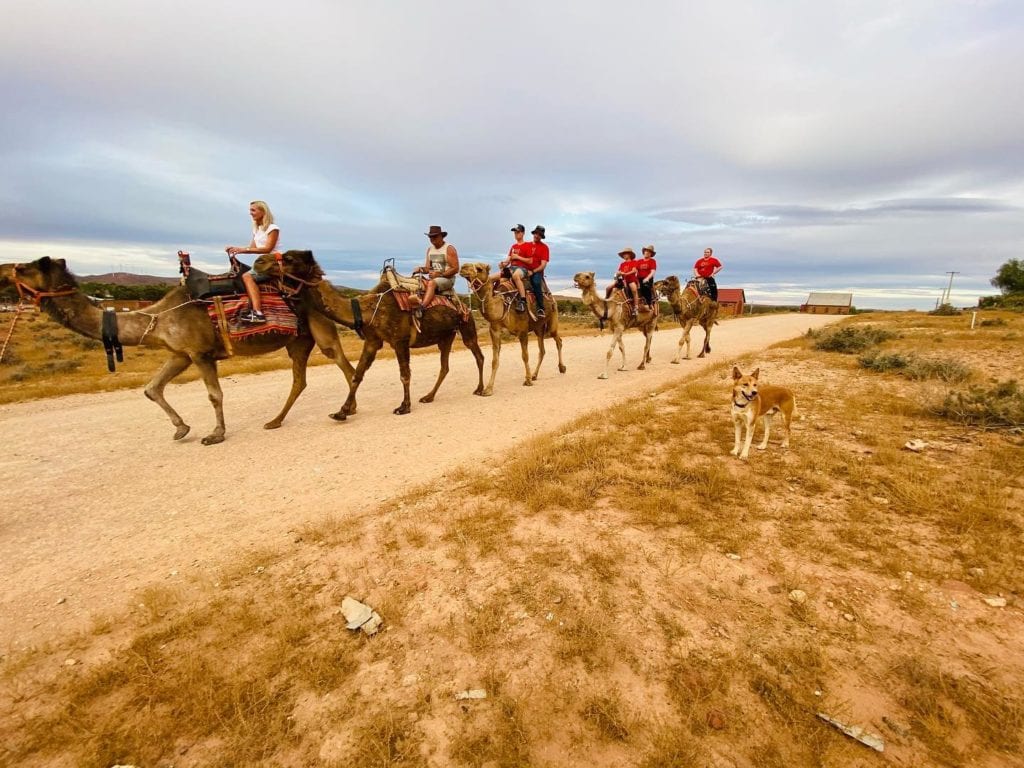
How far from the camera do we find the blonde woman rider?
7289 millimetres

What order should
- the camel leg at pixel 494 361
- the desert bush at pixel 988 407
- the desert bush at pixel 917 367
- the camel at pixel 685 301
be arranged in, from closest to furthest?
the desert bush at pixel 988 407, the desert bush at pixel 917 367, the camel leg at pixel 494 361, the camel at pixel 685 301

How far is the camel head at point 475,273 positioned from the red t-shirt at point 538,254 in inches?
60.9

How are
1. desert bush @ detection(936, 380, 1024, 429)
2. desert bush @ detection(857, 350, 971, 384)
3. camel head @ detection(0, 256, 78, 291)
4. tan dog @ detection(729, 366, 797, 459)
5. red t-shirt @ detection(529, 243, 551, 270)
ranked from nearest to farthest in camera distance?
1. tan dog @ detection(729, 366, 797, 459)
2. camel head @ detection(0, 256, 78, 291)
3. desert bush @ detection(936, 380, 1024, 429)
4. desert bush @ detection(857, 350, 971, 384)
5. red t-shirt @ detection(529, 243, 551, 270)

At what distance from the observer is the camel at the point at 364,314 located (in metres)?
7.75

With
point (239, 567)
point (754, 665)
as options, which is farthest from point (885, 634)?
point (239, 567)

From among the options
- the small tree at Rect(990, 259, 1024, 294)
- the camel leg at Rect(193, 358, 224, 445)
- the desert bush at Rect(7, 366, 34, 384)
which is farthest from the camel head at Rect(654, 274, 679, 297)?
the small tree at Rect(990, 259, 1024, 294)

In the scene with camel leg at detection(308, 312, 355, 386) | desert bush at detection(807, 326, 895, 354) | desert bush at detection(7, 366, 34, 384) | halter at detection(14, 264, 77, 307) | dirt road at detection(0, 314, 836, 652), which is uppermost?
halter at detection(14, 264, 77, 307)

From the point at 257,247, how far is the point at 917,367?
13.3 meters

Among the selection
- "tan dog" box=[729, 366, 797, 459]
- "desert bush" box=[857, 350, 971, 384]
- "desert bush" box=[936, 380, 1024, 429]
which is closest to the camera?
"tan dog" box=[729, 366, 797, 459]

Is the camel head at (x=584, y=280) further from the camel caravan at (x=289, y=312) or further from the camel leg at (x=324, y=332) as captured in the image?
the camel leg at (x=324, y=332)

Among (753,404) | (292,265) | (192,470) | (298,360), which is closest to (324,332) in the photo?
(298,360)

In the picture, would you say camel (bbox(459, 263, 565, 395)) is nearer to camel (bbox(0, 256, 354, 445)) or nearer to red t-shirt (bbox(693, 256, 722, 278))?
camel (bbox(0, 256, 354, 445))

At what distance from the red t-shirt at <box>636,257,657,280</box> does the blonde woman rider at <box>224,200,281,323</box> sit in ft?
34.6

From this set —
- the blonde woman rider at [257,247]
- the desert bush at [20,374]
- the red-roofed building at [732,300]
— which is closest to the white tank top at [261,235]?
the blonde woman rider at [257,247]
